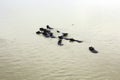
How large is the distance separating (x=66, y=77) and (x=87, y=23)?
4.92 meters

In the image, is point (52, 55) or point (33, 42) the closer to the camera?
point (52, 55)

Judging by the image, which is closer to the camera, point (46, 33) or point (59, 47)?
point (59, 47)

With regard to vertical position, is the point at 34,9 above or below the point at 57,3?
below

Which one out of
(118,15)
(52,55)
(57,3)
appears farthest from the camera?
(57,3)

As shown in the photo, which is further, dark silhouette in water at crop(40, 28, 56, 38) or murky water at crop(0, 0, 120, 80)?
dark silhouette in water at crop(40, 28, 56, 38)

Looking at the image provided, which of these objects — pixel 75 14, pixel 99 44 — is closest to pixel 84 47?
pixel 99 44

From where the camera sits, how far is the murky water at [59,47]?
21.1ft

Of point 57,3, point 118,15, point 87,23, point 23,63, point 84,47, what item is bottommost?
point 23,63

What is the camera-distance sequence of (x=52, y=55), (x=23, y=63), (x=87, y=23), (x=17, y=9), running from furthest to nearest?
(x=17, y=9), (x=87, y=23), (x=52, y=55), (x=23, y=63)

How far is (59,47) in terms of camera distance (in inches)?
319

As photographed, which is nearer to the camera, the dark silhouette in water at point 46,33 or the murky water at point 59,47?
the murky water at point 59,47

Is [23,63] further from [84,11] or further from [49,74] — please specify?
[84,11]

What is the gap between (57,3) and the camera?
15477mm

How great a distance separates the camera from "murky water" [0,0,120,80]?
253 inches
